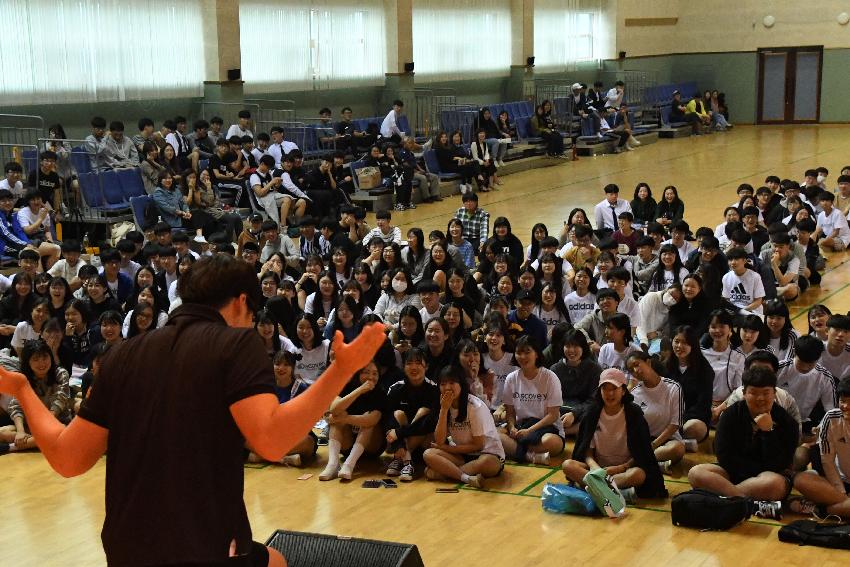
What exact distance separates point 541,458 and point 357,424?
1.26 m

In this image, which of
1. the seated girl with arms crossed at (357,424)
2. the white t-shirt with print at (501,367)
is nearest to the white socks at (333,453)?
the seated girl with arms crossed at (357,424)

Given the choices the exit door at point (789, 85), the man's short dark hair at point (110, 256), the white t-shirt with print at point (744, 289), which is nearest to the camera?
the white t-shirt with print at point (744, 289)

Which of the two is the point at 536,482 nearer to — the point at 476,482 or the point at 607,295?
the point at 476,482

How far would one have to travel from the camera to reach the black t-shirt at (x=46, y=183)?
13.2 m

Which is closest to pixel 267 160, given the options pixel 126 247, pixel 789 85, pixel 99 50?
pixel 99 50

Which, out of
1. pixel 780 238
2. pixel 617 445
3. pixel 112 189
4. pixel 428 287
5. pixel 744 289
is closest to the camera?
pixel 617 445

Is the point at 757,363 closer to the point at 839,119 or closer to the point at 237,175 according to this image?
the point at 237,175

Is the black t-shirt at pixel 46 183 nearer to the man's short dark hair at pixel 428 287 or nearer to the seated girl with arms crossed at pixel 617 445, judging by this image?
the man's short dark hair at pixel 428 287

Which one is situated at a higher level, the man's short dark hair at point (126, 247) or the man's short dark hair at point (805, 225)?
the man's short dark hair at point (126, 247)

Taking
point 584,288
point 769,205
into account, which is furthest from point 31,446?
point 769,205

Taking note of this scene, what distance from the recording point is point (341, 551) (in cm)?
388

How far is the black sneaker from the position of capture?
616cm

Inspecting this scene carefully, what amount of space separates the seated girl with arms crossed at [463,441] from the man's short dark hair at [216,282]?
438 cm

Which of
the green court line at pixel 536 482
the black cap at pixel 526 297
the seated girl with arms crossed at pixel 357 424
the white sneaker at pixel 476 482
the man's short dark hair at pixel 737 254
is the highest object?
the man's short dark hair at pixel 737 254
